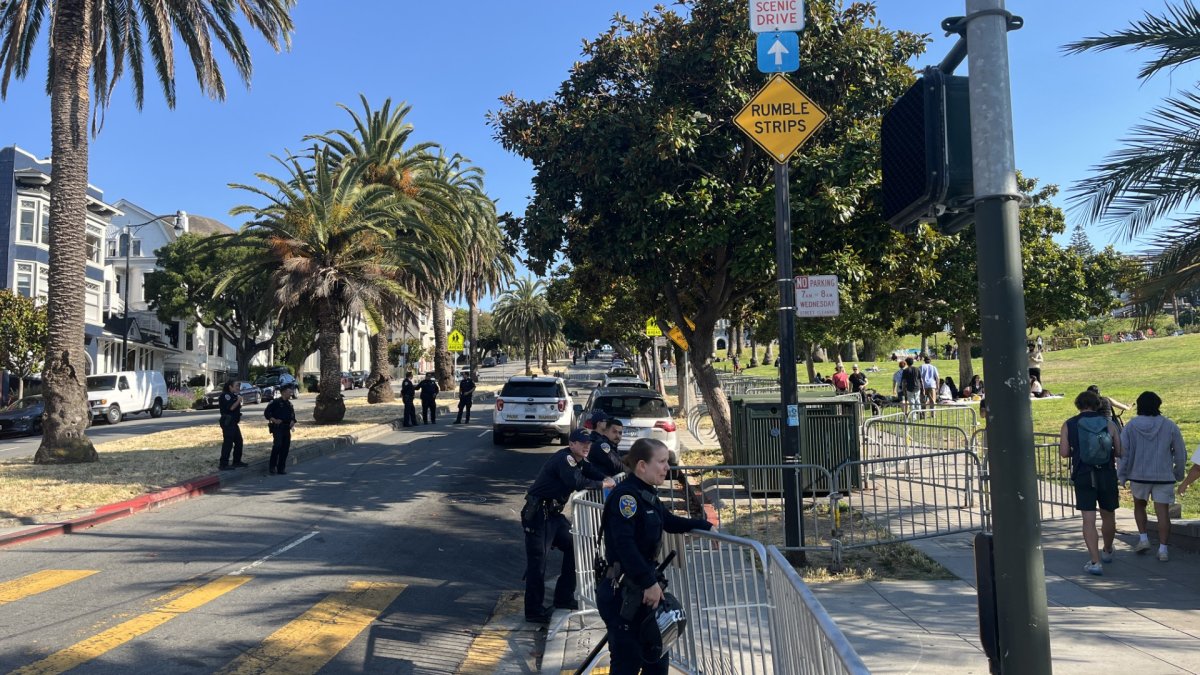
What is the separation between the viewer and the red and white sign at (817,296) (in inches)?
326

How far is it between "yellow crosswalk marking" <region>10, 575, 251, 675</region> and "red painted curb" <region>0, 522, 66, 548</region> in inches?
145

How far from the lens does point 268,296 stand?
77.5 feet

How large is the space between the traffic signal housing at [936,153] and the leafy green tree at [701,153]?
8.04m

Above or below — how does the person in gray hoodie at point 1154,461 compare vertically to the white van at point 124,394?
below

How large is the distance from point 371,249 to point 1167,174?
2203cm

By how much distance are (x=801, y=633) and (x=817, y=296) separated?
519 cm

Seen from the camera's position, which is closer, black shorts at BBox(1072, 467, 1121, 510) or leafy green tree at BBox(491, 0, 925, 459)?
black shorts at BBox(1072, 467, 1121, 510)

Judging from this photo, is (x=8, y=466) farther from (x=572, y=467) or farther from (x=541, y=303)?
(x=541, y=303)

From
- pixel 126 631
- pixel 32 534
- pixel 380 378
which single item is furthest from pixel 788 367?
pixel 380 378

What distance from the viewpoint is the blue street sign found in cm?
802

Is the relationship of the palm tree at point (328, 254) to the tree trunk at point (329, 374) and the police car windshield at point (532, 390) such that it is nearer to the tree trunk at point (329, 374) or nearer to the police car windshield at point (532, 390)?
the tree trunk at point (329, 374)

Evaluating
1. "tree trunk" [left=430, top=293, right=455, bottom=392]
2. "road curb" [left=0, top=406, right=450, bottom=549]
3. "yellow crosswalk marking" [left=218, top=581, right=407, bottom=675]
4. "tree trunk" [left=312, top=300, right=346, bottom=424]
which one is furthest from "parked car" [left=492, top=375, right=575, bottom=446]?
"tree trunk" [left=430, top=293, right=455, bottom=392]

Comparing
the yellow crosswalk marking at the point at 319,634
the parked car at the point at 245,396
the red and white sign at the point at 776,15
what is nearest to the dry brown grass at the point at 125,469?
the yellow crosswalk marking at the point at 319,634

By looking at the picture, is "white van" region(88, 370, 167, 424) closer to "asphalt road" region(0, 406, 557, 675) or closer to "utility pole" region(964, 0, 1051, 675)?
"asphalt road" region(0, 406, 557, 675)
